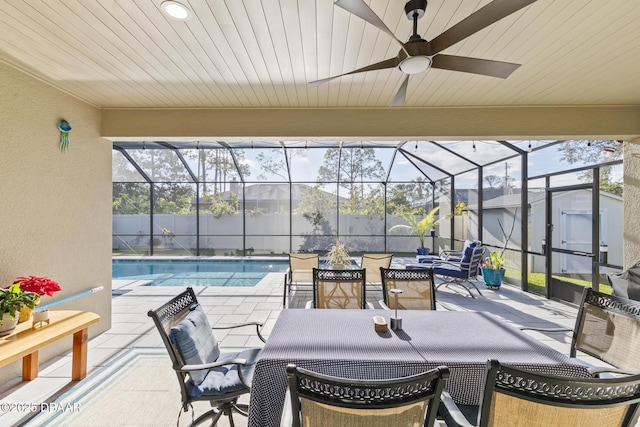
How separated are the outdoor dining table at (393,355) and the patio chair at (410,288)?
721 millimetres

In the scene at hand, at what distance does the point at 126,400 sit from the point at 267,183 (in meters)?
7.26

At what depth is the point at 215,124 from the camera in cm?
354

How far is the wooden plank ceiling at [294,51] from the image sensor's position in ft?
5.96

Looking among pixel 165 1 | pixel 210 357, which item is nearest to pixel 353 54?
pixel 165 1

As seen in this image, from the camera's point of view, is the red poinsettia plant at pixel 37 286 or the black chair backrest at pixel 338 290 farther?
the black chair backrest at pixel 338 290

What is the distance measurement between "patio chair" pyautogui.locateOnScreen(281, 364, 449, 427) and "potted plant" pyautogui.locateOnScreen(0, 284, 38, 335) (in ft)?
8.33

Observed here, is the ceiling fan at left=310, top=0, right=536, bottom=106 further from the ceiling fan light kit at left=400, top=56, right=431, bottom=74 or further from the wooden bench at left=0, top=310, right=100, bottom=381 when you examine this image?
the wooden bench at left=0, top=310, right=100, bottom=381

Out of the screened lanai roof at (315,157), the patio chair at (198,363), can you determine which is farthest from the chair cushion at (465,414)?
the screened lanai roof at (315,157)

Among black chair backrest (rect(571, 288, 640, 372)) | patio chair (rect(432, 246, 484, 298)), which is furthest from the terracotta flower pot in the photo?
patio chair (rect(432, 246, 484, 298))

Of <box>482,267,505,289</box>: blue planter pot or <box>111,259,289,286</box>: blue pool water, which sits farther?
<box>111,259,289,286</box>: blue pool water

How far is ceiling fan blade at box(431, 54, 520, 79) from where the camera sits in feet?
5.96

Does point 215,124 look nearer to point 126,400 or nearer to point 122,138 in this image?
point 122,138

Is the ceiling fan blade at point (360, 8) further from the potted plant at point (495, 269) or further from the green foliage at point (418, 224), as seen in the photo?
the green foliage at point (418, 224)

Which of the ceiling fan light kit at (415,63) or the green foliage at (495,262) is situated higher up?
the ceiling fan light kit at (415,63)
